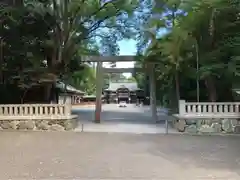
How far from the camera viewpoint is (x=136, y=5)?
1631 cm

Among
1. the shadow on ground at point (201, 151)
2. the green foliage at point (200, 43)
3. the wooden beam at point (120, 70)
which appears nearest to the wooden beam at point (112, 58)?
the wooden beam at point (120, 70)

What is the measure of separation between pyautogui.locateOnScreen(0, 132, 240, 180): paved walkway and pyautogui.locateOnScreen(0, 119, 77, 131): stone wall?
0.86 m

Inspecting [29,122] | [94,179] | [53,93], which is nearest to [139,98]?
[53,93]

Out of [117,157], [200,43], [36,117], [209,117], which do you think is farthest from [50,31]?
[117,157]

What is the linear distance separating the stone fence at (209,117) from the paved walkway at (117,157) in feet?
2.40

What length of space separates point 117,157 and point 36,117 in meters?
4.88

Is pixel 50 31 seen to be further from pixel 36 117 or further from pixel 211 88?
pixel 211 88

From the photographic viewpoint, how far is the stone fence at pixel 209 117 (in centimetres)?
1016

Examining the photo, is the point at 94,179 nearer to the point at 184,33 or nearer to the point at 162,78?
the point at 184,33

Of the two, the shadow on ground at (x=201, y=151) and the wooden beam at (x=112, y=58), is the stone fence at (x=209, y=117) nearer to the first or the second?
the shadow on ground at (x=201, y=151)

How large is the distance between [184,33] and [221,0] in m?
1.67

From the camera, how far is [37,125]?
10578 mm

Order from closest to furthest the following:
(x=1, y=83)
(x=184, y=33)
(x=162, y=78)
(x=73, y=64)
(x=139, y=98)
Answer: (x=184, y=33) < (x=1, y=83) < (x=162, y=78) < (x=73, y=64) < (x=139, y=98)

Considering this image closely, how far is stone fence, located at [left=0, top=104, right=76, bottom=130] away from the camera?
10.6 meters
